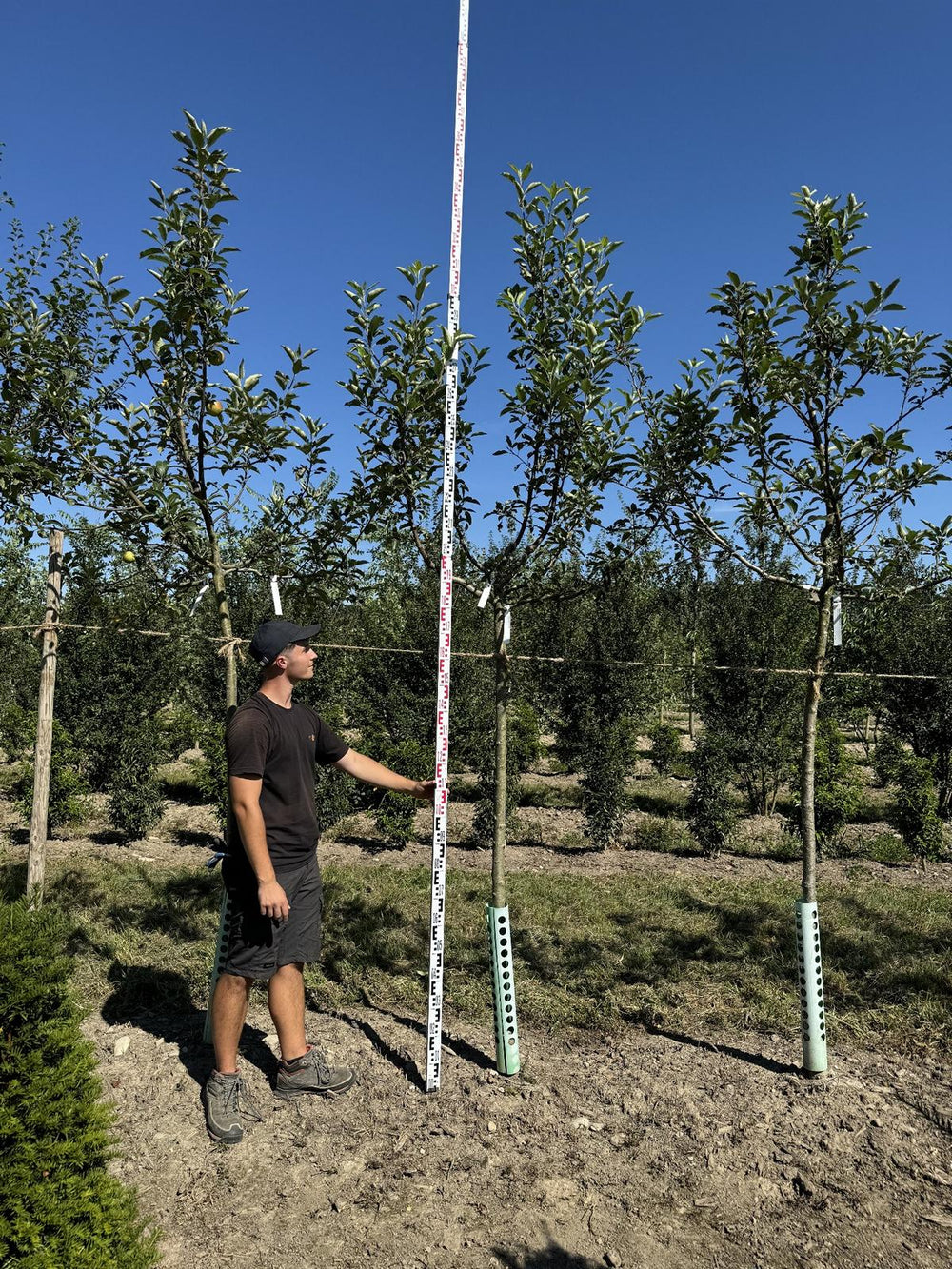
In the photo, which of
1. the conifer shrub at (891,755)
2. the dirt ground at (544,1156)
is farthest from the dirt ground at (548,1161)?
the conifer shrub at (891,755)

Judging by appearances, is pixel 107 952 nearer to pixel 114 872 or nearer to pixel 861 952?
pixel 114 872

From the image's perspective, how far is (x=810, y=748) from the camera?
14.1ft

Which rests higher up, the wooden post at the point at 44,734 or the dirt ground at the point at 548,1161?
the wooden post at the point at 44,734

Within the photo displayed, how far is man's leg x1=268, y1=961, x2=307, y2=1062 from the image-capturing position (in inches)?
145

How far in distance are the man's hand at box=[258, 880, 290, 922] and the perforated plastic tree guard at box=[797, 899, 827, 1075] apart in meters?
2.67

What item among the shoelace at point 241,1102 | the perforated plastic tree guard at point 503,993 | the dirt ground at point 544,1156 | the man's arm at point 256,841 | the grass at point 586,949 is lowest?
the grass at point 586,949

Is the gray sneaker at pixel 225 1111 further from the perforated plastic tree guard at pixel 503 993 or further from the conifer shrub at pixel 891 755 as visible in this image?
the conifer shrub at pixel 891 755

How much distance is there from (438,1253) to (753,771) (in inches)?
432

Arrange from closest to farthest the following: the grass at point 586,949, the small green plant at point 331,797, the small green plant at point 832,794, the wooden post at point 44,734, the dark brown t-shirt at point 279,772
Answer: the dark brown t-shirt at point 279,772 → the wooden post at point 44,734 → the grass at point 586,949 → the small green plant at point 832,794 → the small green plant at point 331,797

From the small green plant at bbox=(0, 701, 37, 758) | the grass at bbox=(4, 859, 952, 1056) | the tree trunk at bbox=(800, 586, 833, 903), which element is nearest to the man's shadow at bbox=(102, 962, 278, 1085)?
the grass at bbox=(4, 859, 952, 1056)

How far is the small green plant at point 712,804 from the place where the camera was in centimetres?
1076

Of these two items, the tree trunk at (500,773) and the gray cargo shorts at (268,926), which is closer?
the gray cargo shorts at (268,926)

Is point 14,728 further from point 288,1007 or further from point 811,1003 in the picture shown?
point 811,1003

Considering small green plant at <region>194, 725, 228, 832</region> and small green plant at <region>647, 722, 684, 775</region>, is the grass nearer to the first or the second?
small green plant at <region>194, 725, 228, 832</region>
